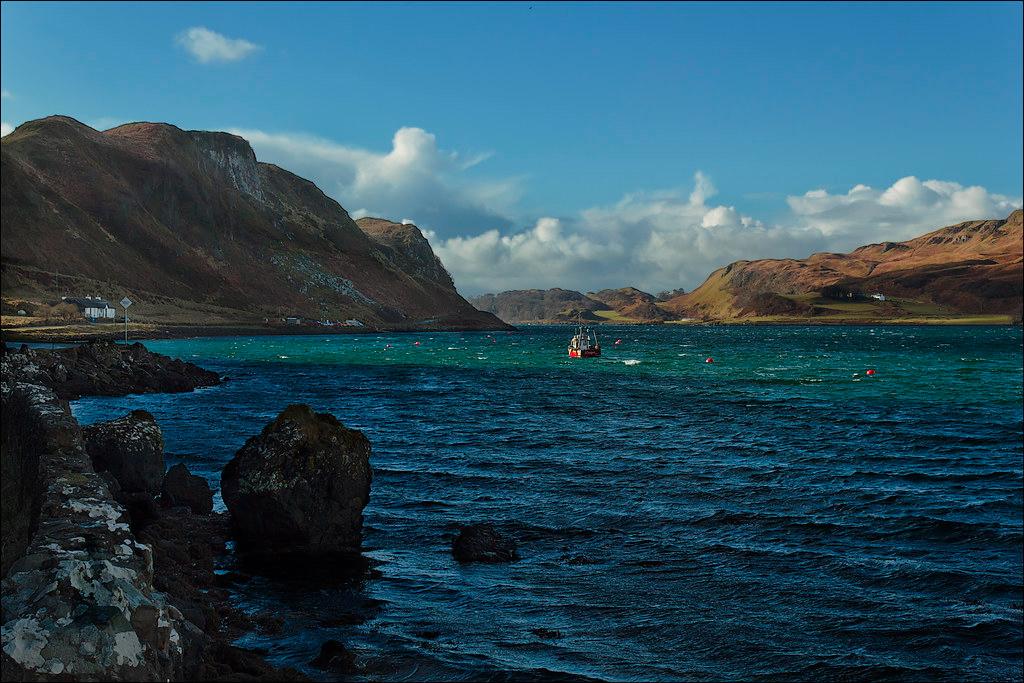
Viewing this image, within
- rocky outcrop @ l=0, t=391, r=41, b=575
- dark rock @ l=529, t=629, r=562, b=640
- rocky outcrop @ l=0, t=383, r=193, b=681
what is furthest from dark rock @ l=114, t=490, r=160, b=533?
dark rock @ l=529, t=629, r=562, b=640

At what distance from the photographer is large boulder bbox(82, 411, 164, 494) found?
67.2 ft

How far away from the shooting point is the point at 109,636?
7.61 meters

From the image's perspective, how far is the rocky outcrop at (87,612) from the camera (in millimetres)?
7363

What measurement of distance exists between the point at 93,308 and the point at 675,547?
18221cm

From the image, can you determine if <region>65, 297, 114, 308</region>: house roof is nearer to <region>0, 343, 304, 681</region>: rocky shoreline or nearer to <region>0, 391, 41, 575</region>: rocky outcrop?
<region>0, 343, 304, 681</region>: rocky shoreline

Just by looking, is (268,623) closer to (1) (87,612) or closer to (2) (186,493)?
(1) (87,612)

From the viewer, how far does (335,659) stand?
1188 cm

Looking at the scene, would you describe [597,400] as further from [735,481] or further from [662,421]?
[735,481]

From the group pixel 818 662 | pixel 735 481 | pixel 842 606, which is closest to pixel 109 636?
pixel 818 662

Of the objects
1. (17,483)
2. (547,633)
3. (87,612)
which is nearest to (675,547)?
(547,633)

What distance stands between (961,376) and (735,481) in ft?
219

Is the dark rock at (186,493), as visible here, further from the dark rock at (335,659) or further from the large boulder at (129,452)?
the dark rock at (335,659)

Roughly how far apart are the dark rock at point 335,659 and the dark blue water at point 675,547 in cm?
30

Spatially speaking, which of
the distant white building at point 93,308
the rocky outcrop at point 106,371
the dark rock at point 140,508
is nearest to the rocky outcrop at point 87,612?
the dark rock at point 140,508
